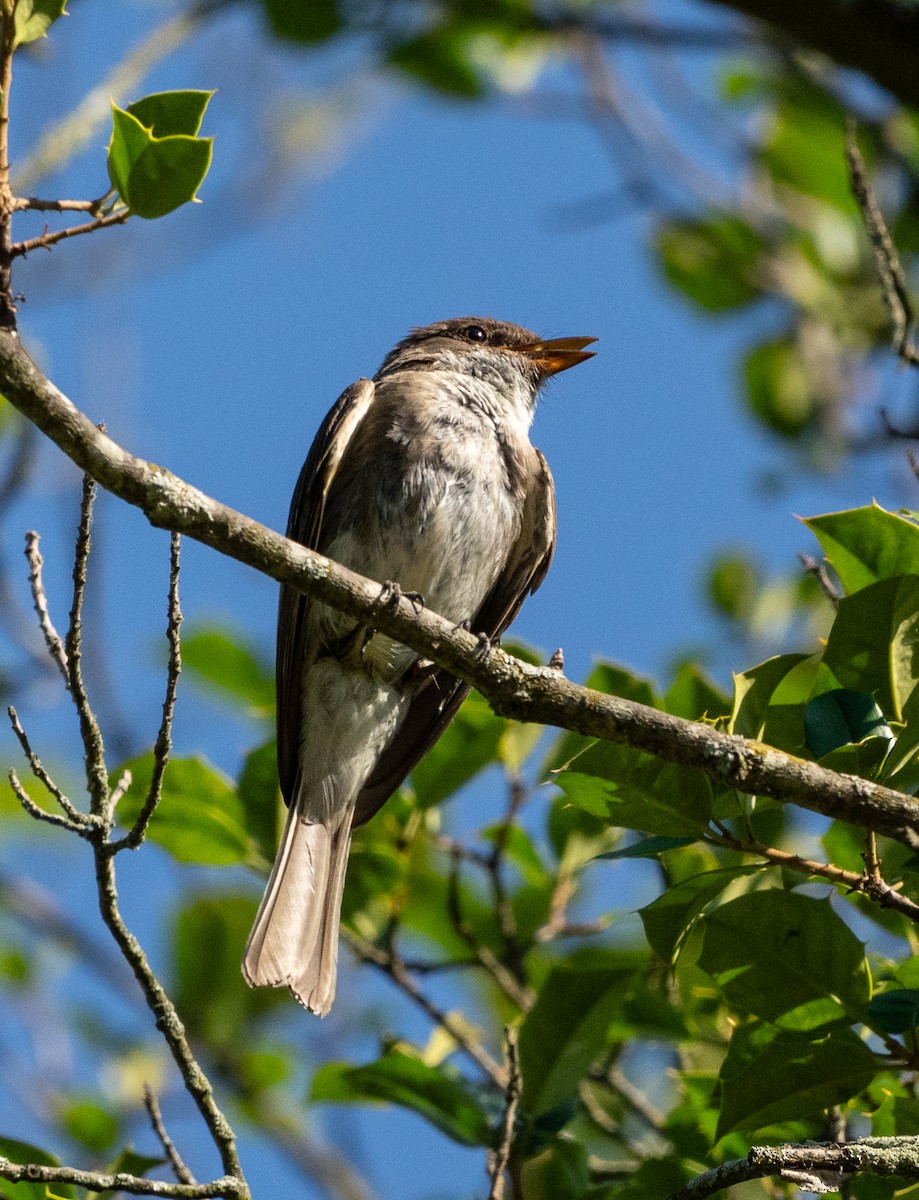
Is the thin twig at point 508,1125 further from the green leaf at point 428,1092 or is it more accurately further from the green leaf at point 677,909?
the green leaf at point 677,909

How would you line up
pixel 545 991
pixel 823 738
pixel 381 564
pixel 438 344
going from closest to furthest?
1. pixel 823 738
2. pixel 545 991
3. pixel 381 564
4. pixel 438 344

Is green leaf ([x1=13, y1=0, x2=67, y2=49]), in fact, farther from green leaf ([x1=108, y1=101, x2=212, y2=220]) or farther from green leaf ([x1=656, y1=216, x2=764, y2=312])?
green leaf ([x1=656, y1=216, x2=764, y2=312])

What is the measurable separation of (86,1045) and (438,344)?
3193 millimetres

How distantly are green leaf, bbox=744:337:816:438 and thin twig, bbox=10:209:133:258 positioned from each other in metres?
4.31

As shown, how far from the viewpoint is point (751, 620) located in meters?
6.16

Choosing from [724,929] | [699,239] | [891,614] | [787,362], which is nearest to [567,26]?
[699,239]

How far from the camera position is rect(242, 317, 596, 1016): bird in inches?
187

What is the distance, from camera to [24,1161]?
9.59 feet

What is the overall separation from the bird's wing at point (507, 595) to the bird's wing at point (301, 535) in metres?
0.39

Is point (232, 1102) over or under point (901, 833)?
over

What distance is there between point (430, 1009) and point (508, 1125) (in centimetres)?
82

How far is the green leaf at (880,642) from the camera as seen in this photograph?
9.41 feet

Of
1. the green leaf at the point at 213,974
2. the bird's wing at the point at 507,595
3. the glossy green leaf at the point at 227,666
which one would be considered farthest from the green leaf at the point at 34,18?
the green leaf at the point at 213,974

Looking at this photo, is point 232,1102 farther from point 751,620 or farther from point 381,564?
point 751,620
